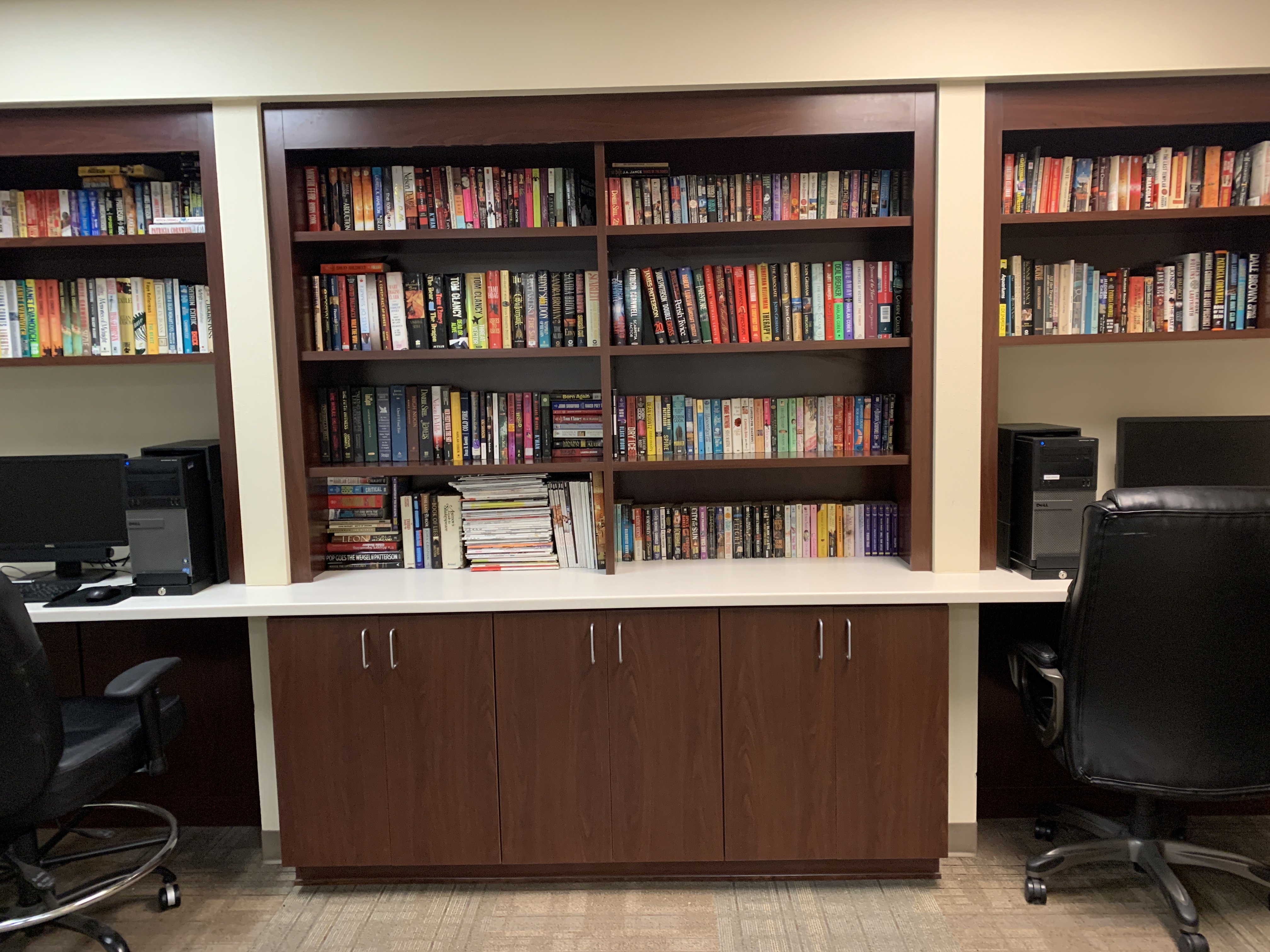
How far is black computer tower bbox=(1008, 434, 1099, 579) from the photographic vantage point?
93.4 inches

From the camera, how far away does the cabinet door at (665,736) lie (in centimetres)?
229

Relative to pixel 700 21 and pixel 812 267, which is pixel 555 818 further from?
pixel 700 21

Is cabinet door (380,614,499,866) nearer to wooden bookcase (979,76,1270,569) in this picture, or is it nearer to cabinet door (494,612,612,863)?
cabinet door (494,612,612,863)

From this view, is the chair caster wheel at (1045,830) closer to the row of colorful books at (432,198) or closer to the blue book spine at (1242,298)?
the blue book spine at (1242,298)

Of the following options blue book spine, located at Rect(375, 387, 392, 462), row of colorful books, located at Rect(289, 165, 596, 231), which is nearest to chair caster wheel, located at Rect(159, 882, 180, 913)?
blue book spine, located at Rect(375, 387, 392, 462)

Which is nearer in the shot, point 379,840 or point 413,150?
point 379,840

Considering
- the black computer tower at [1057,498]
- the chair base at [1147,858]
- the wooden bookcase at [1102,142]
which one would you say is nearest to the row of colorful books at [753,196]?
the wooden bookcase at [1102,142]

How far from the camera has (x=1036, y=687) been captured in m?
2.33

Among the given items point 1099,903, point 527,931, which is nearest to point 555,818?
point 527,931

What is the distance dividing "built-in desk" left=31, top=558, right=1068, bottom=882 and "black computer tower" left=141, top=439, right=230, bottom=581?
222 millimetres

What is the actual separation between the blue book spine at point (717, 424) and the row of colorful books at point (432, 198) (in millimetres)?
688

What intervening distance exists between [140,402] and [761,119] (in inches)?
85.6

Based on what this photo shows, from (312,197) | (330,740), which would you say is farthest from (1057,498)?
(312,197)

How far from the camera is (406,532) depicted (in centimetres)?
269
